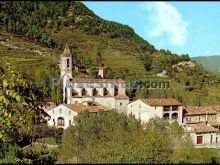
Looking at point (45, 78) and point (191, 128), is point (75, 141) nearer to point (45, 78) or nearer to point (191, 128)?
point (191, 128)

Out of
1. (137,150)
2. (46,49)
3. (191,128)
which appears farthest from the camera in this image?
(46,49)

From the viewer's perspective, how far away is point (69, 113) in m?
41.9

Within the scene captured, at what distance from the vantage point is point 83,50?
3521 inches

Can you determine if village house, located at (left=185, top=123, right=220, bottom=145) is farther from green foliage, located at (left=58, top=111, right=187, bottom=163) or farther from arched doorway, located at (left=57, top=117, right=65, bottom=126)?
arched doorway, located at (left=57, top=117, right=65, bottom=126)

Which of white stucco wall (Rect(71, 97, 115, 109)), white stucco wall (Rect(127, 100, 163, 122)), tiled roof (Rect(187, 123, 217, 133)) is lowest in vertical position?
tiled roof (Rect(187, 123, 217, 133))

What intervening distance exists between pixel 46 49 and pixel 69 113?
4049 cm

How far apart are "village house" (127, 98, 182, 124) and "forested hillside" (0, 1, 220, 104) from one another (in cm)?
954

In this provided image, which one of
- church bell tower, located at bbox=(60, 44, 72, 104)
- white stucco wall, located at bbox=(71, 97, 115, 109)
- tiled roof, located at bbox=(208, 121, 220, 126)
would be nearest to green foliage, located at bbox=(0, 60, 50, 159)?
tiled roof, located at bbox=(208, 121, 220, 126)

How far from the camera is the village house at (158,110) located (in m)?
41.2

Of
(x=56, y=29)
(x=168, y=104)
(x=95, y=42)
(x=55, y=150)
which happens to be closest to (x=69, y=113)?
(x=168, y=104)

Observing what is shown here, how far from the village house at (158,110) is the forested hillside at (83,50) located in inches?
376

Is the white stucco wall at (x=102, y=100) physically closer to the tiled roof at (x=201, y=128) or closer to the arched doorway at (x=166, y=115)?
the arched doorway at (x=166, y=115)

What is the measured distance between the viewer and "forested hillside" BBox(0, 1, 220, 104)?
62291mm

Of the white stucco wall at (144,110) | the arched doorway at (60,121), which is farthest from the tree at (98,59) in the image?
the arched doorway at (60,121)
